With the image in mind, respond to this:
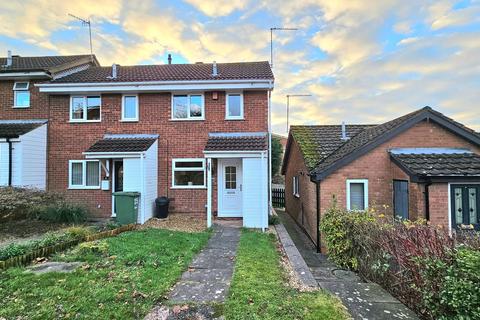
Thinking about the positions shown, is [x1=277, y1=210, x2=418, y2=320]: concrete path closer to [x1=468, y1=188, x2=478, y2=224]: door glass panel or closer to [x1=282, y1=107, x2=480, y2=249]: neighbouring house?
[x1=282, y1=107, x2=480, y2=249]: neighbouring house

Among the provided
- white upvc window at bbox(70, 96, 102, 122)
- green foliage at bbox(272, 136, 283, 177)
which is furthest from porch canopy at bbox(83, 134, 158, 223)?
green foliage at bbox(272, 136, 283, 177)

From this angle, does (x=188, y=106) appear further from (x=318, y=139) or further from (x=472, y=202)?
(x=472, y=202)

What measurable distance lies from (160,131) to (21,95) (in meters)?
7.15

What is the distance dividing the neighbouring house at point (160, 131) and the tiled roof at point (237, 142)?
6 cm

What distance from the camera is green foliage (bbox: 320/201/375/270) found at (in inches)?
270

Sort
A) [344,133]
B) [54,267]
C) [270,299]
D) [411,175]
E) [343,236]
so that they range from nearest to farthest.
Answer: [270,299]
[54,267]
[343,236]
[411,175]
[344,133]

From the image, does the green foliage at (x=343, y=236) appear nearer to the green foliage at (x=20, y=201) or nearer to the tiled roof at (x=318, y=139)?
the tiled roof at (x=318, y=139)

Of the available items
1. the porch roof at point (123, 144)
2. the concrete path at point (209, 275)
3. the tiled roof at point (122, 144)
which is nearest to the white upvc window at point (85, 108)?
the porch roof at point (123, 144)

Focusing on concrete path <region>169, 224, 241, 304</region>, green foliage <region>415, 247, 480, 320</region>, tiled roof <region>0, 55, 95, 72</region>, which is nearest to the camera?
green foliage <region>415, 247, 480, 320</region>

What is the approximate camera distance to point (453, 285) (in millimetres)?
3291

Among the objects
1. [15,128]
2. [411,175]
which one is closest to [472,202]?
[411,175]

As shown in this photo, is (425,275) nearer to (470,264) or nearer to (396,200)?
(470,264)

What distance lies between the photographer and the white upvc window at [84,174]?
40.4 feet

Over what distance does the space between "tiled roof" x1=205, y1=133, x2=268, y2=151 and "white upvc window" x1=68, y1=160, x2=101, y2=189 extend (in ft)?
18.5
